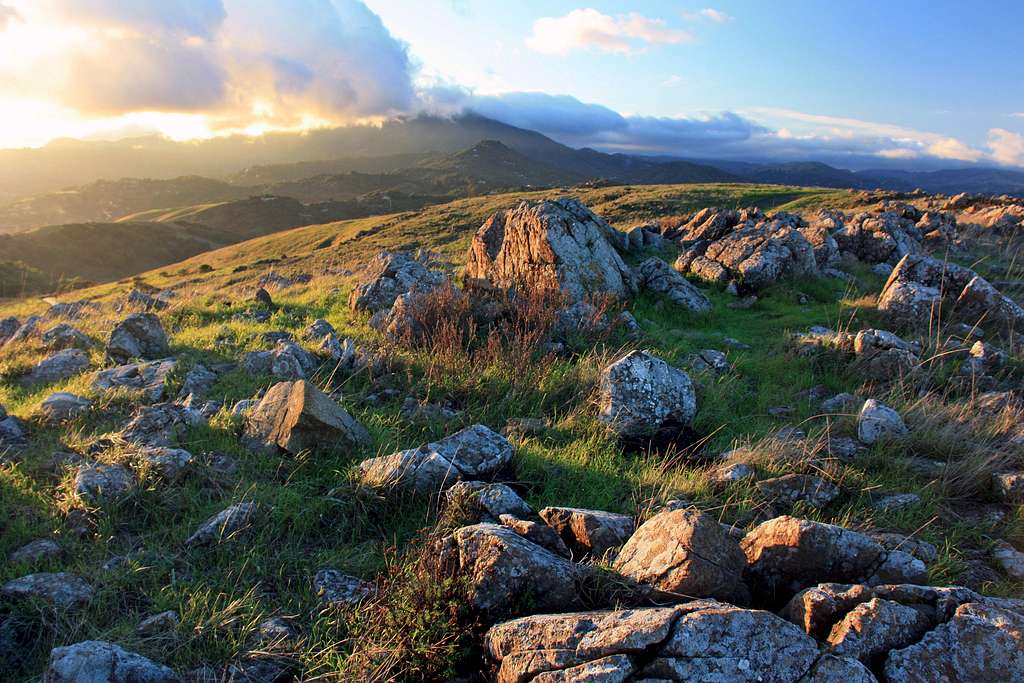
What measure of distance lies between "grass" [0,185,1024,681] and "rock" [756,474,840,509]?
10 centimetres

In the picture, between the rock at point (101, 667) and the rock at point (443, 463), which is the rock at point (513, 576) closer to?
the rock at point (443, 463)

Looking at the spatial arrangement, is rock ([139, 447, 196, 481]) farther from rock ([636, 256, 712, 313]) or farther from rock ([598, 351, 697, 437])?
rock ([636, 256, 712, 313])

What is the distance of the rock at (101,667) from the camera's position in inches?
105

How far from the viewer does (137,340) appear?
8414mm

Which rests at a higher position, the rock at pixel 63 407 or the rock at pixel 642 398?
the rock at pixel 642 398

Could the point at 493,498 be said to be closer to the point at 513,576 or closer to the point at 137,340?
the point at 513,576

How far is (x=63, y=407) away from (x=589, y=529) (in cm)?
575

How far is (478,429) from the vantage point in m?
5.00

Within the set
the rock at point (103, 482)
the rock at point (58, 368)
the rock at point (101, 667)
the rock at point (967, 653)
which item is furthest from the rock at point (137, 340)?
the rock at point (967, 653)

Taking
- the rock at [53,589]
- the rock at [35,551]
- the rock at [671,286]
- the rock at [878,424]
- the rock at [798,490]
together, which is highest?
the rock at [671,286]

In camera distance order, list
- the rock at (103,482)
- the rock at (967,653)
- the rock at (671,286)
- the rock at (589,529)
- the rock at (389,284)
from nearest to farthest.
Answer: the rock at (967,653) < the rock at (589,529) < the rock at (103,482) < the rock at (389,284) < the rock at (671,286)

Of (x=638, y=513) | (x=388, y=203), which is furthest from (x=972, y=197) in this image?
(x=388, y=203)

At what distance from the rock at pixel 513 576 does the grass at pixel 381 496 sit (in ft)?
0.53

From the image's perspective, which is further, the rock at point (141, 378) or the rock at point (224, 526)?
the rock at point (141, 378)
